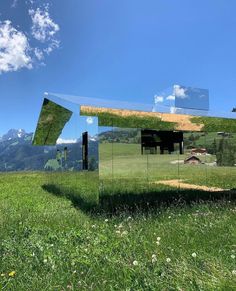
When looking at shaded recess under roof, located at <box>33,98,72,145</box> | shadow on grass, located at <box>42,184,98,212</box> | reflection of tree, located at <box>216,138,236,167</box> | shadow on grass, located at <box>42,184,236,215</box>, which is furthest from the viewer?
shaded recess under roof, located at <box>33,98,72,145</box>

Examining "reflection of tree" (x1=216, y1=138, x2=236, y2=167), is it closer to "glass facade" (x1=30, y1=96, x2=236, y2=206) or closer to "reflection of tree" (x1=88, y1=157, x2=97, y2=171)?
"glass facade" (x1=30, y1=96, x2=236, y2=206)

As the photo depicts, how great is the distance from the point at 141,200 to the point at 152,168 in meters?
1.01

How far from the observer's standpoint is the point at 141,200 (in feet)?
40.6

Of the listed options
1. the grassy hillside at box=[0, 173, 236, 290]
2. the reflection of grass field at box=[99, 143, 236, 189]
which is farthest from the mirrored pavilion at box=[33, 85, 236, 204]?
the grassy hillside at box=[0, 173, 236, 290]

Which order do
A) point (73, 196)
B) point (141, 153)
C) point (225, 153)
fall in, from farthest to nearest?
point (225, 153) → point (73, 196) → point (141, 153)

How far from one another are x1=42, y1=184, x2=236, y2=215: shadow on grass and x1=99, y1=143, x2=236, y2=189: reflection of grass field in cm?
45

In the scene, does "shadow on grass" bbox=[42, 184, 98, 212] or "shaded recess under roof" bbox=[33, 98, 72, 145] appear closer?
"shadow on grass" bbox=[42, 184, 98, 212]

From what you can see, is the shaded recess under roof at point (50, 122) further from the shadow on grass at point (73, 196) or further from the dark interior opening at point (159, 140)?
the dark interior opening at point (159, 140)

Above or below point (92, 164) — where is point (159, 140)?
above

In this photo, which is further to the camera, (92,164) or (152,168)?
(152,168)

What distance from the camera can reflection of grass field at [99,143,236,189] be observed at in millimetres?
11555

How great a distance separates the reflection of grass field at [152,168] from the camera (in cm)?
1155

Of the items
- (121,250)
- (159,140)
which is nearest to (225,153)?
(159,140)

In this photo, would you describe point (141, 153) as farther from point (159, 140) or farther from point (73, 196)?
point (73, 196)
